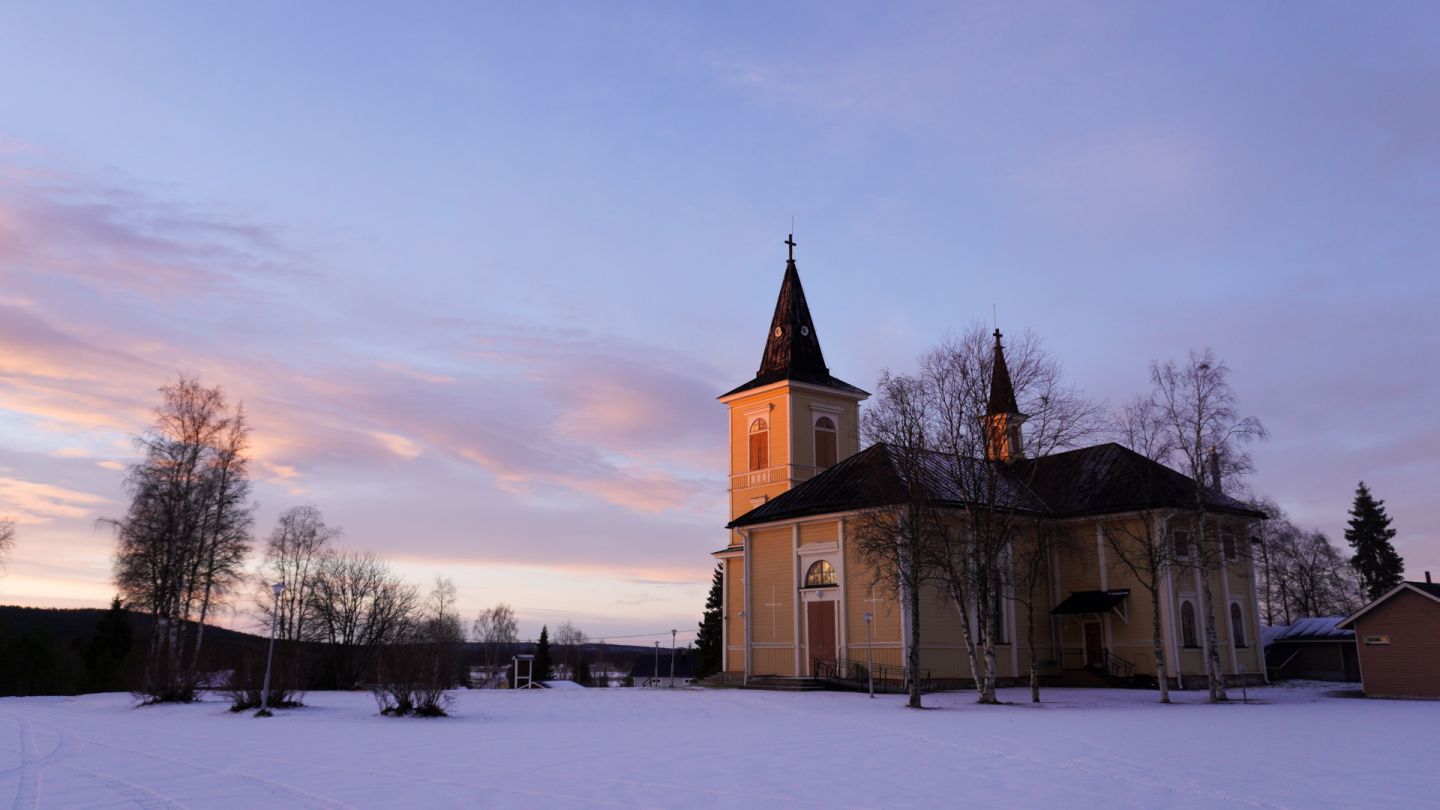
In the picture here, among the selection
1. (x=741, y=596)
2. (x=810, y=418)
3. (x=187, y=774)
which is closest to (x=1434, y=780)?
(x=187, y=774)

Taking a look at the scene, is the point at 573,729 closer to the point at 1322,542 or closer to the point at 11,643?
the point at 11,643

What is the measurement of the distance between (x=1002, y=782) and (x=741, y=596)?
29547 millimetres

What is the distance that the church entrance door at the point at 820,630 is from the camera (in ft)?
116

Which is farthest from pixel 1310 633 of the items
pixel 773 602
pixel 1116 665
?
pixel 773 602

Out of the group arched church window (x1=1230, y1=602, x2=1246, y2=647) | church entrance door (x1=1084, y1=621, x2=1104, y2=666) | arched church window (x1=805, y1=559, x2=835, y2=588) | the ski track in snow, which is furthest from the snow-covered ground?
arched church window (x1=1230, y1=602, x2=1246, y2=647)

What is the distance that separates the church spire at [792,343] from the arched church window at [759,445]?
97.6 inches

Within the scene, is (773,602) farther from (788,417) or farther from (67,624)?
(67,624)

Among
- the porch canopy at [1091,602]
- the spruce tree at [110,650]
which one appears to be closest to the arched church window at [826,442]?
the porch canopy at [1091,602]

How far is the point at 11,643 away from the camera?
139 ft

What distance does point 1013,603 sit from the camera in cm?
3675

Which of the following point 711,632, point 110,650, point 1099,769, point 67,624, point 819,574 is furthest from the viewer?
point 67,624

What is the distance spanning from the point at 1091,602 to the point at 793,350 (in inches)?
742

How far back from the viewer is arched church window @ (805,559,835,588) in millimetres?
35781

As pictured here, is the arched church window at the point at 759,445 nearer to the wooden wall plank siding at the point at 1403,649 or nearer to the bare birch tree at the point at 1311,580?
the wooden wall plank siding at the point at 1403,649
